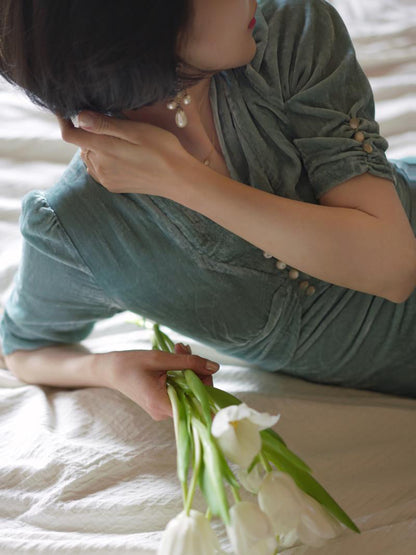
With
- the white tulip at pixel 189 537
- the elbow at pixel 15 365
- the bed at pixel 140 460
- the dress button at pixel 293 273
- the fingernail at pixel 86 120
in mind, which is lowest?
the elbow at pixel 15 365

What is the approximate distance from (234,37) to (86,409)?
58 cm

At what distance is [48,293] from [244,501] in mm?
527

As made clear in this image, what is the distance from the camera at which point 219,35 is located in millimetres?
846

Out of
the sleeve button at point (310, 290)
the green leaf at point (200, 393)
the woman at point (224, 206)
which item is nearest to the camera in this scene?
the green leaf at point (200, 393)

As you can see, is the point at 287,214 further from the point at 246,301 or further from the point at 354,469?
the point at 354,469

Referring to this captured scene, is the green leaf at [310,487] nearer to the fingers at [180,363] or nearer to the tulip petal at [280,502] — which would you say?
the tulip petal at [280,502]

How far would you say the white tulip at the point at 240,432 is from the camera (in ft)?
2.07

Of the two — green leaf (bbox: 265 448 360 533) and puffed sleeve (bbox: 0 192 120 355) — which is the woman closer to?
puffed sleeve (bbox: 0 192 120 355)

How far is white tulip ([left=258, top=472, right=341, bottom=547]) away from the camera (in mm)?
643

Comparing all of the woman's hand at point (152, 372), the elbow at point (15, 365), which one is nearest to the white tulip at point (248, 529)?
the woman's hand at point (152, 372)

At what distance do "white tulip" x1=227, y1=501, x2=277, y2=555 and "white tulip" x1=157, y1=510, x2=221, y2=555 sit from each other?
0.02 m

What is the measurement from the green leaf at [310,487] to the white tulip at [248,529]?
73 mm

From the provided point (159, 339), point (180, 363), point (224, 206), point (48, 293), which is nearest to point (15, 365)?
point (48, 293)

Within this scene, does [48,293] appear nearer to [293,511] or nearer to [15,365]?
[15,365]
